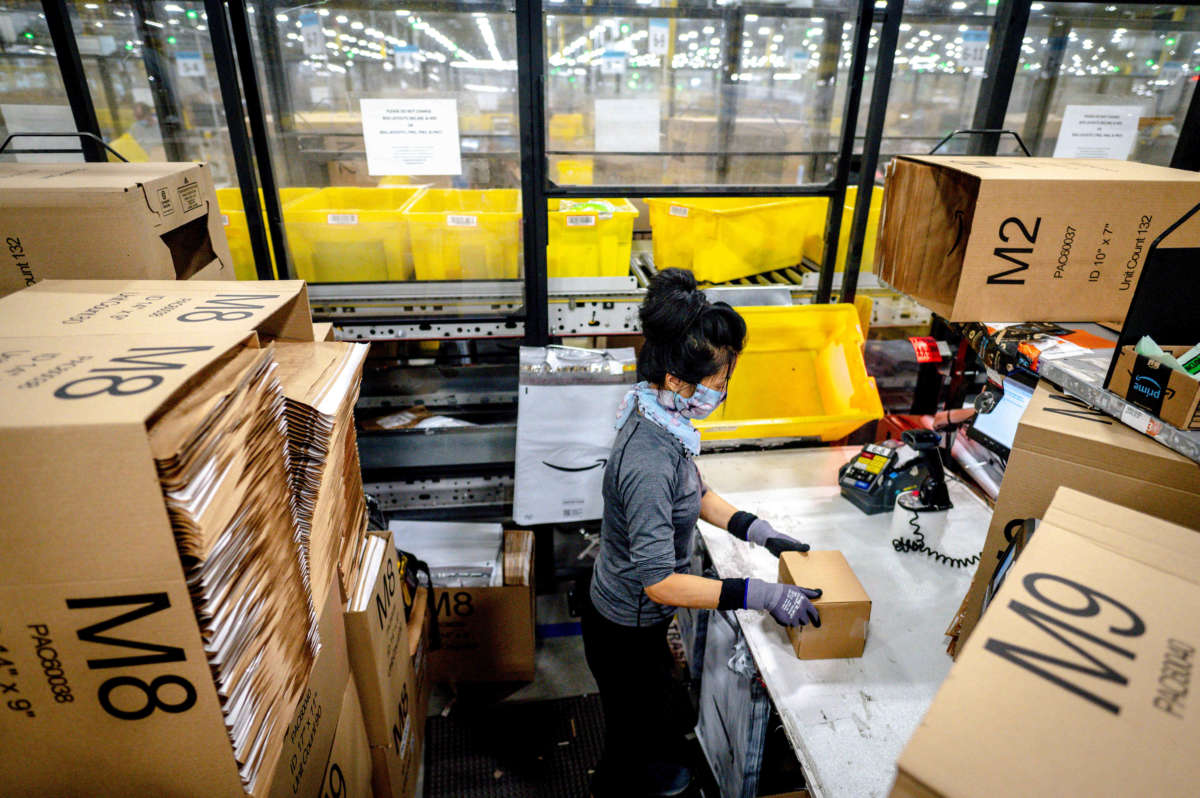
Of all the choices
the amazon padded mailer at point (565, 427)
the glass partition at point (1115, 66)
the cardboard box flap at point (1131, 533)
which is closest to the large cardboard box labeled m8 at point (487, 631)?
the amazon padded mailer at point (565, 427)

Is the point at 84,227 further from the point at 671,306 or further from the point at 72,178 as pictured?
the point at 671,306

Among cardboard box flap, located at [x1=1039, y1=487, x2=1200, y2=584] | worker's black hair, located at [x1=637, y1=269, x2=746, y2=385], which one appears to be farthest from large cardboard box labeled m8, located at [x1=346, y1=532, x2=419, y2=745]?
cardboard box flap, located at [x1=1039, y1=487, x2=1200, y2=584]

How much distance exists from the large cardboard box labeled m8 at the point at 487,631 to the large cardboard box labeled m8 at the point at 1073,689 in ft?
5.91

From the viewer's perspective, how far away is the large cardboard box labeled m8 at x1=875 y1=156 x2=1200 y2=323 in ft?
4.08

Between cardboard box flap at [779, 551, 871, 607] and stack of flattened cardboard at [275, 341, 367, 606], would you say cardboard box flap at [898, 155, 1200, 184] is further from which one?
stack of flattened cardboard at [275, 341, 367, 606]

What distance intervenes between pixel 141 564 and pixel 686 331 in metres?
1.10

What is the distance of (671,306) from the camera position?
1.46 m

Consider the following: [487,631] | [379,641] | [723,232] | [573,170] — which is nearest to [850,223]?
[723,232]

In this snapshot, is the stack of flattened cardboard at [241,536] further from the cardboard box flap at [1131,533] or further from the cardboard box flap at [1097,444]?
the cardboard box flap at [1097,444]

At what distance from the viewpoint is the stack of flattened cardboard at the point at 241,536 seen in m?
0.62

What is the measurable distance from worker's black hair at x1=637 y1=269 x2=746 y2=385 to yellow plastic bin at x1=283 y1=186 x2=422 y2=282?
3.75 ft

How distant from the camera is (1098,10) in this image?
264cm

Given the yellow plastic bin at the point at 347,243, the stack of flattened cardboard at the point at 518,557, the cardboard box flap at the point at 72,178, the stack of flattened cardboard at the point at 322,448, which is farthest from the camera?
the stack of flattened cardboard at the point at 518,557

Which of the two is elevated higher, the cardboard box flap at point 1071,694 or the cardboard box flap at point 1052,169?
the cardboard box flap at point 1052,169
